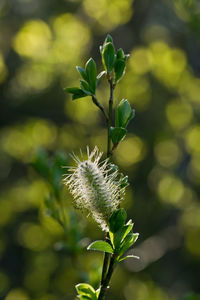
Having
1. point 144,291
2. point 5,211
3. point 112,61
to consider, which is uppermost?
point 112,61

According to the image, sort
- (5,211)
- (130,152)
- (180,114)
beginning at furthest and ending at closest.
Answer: (130,152) < (5,211) < (180,114)

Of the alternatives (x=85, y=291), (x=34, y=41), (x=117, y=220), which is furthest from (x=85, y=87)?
(x=34, y=41)

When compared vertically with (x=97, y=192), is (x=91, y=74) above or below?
→ above

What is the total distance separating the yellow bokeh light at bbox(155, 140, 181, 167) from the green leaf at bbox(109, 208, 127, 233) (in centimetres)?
231

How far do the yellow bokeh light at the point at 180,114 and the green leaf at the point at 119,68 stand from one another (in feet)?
6.63

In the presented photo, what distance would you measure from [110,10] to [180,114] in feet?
2.56

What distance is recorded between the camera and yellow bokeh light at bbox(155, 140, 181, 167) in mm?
2977

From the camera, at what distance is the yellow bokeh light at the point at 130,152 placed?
2.98 m

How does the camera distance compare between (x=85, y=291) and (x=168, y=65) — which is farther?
(x=168, y=65)

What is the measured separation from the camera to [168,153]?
2988mm

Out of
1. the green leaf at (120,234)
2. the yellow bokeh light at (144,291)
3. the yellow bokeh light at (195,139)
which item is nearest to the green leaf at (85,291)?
the green leaf at (120,234)

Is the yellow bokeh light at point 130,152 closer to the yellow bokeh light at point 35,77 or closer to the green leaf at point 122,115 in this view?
the yellow bokeh light at point 35,77

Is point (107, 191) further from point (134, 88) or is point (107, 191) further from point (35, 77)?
point (35, 77)

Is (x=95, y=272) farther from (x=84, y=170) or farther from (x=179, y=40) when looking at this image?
(x=179, y=40)
